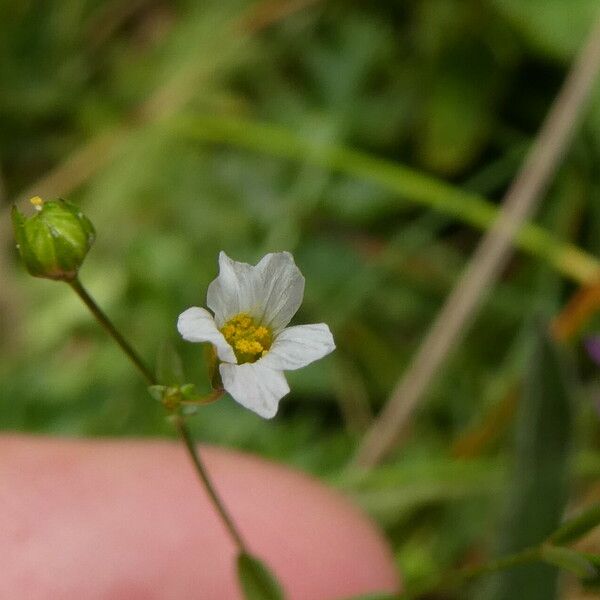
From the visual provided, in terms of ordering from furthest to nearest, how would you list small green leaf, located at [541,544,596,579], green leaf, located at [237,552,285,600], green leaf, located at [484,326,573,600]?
green leaf, located at [484,326,573,600] < green leaf, located at [237,552,285,600] < small green leaf, located at [541,544,596,579]

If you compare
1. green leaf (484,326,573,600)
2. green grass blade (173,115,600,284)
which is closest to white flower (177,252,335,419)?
green leaf (484,326,573,600)

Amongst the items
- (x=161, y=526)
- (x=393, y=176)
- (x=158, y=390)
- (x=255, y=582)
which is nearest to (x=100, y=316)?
(x=158, y=390)

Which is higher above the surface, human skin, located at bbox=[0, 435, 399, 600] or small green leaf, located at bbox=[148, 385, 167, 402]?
small green leaf, located at bbox=[148, 385, 167, 402]

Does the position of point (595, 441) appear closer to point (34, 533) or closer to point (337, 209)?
point (337, 209)

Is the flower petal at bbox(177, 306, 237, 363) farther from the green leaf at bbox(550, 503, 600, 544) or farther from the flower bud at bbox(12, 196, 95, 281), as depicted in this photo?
the green leaf at bbox(550, 503, 600, 544)

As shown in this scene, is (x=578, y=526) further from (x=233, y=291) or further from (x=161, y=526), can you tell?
(x=161, y=526)

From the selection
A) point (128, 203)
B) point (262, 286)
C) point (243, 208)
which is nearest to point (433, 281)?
point (243, 208)
